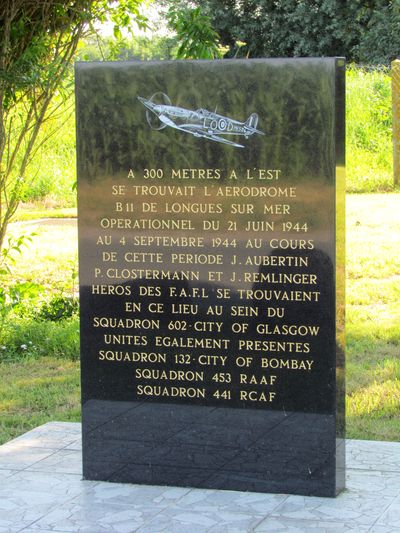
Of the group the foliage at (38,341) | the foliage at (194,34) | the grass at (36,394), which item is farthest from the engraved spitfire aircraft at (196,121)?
the foliage at (38,341)

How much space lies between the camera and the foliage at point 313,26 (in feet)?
94.3

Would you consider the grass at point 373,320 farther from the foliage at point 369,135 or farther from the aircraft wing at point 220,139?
the aircraft wing at point 220,139

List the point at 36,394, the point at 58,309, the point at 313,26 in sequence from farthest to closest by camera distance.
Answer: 1. the point at 313,26
2. the point at 58,309
3. the point at 36,394

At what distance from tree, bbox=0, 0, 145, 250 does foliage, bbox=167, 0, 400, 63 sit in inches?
826

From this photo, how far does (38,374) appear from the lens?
6.73 meters

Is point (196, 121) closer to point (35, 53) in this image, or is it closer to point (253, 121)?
point (253, 121)

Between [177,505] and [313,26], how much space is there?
28.3 meters

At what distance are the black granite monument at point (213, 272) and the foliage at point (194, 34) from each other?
2.24 meters

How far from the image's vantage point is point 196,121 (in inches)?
171

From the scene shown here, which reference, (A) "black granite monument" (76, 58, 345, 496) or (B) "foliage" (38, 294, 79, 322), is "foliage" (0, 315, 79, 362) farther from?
(A) "black granite monument" (76, 58, 345, 496)

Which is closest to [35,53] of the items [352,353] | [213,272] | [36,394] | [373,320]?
[36,394]

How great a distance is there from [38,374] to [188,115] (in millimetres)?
2923

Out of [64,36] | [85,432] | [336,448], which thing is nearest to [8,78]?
[64,36]

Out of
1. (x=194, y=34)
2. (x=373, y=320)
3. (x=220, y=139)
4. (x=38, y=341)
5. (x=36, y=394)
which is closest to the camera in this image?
(x=220, y=139)
